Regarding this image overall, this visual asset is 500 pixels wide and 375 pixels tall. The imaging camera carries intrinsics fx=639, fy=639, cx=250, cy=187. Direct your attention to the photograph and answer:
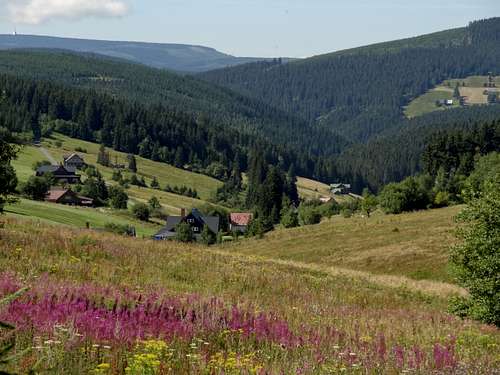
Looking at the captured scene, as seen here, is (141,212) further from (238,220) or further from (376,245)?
(376,245)

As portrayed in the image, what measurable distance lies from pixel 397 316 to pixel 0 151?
52.4 ft

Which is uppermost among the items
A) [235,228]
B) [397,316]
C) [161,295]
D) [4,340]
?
[4,340]

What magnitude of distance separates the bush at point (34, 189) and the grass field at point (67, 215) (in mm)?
8657

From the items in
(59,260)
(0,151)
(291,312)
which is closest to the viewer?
(291,312)

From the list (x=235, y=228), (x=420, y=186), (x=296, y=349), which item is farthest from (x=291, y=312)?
(x=235, y=228)

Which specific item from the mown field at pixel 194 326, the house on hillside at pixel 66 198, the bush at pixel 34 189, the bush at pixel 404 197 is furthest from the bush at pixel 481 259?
the house on hillside at pixel 66 198

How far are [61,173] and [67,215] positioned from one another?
203 feet

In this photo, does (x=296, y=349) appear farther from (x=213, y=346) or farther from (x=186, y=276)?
(x=186, y=276)

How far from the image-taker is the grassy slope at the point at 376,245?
56.5 m

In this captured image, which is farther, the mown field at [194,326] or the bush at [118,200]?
the bush at [118,200]

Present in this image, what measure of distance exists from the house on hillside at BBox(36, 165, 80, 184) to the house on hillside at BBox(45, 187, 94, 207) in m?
12.6

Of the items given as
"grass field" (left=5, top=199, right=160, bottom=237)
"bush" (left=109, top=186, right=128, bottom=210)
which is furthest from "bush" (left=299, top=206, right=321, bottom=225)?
"bush" (left=109, top=186, right=128, bottom=210)

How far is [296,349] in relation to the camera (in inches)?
317

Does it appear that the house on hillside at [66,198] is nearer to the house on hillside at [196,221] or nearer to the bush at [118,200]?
the bush at [118,200]
